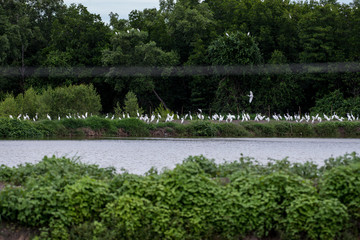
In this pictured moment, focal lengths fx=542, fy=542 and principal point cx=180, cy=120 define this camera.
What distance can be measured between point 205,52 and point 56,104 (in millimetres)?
18905

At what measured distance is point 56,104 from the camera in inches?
1766

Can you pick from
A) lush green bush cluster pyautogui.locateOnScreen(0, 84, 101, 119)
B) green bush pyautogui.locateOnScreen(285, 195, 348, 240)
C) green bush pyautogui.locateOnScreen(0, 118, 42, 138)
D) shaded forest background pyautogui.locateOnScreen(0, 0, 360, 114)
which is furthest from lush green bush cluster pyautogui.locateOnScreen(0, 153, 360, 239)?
shaded forest background pyautogui.locateOnScreen(0, 0, 360, 114)

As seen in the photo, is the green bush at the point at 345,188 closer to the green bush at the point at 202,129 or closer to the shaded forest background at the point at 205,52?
the green bush at the point at 202,129

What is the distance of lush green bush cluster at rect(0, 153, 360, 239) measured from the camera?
8211 millimetres

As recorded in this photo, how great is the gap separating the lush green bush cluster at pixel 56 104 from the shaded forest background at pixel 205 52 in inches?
141

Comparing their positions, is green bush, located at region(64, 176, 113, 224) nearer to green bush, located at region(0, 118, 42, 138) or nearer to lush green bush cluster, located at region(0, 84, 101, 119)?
green bush, located at region(0, 118, 42, 138)

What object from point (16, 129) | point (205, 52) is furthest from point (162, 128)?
point (205, 52)

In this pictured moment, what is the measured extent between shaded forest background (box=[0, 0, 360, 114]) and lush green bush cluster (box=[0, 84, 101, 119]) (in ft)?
11.8

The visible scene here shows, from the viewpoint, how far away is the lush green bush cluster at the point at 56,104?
44.6 m

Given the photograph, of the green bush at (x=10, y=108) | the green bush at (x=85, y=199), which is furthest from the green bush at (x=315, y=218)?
the green bush at (x=10, y=108)

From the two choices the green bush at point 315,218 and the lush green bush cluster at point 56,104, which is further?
the lush green bush cluster at point 56,104

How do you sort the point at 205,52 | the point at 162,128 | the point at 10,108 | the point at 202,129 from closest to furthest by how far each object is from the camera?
the point at 202,129
the point at 162,128
the point at 10,108
the point at 205,52

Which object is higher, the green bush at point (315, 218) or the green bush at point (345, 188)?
the green bush at point (345, 188)

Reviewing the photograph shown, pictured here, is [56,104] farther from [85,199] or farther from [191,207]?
[191,207]
